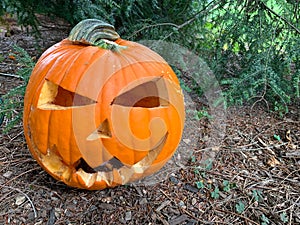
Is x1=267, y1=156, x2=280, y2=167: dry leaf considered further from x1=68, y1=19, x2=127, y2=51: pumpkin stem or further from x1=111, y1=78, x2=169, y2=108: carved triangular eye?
x1=68, y1=19, x2=127, y2=51: pumpkin stem

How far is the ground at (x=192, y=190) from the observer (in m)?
1.36

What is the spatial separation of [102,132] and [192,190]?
1.68 feet

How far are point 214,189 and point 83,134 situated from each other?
26.2 inches

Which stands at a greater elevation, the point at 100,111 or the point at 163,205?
the point at 100,111

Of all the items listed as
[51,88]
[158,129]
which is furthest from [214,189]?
[51,88]

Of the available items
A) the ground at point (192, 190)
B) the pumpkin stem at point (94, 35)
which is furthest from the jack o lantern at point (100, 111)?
the ground at point (192, 190)

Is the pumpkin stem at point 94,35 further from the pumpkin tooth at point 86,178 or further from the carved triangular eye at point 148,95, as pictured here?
the pumpkin tooth at point 86,178

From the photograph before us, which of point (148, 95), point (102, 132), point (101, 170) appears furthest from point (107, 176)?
point (148, 95)

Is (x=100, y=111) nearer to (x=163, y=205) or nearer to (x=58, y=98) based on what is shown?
(x=58, y=98)

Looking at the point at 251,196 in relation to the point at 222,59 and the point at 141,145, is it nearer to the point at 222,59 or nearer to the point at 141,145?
the point at 141,145

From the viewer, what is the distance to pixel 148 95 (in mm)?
1405

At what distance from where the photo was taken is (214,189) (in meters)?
1.54

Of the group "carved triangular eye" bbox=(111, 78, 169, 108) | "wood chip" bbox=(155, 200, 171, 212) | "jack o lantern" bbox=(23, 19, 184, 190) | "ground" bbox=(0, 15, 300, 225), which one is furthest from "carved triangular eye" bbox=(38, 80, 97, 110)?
"wood chip" bbox=(155, 200, 171, 212)

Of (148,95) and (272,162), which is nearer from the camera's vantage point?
(148,95)
